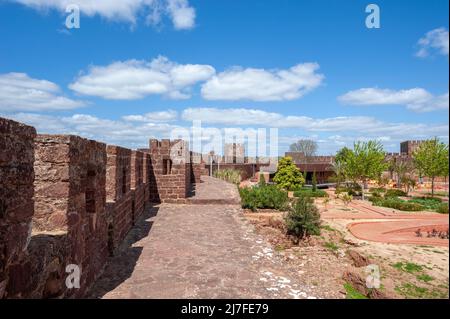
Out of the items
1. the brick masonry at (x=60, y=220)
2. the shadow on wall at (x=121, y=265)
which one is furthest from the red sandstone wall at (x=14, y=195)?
the shadow on wall at (x=121, y=265)

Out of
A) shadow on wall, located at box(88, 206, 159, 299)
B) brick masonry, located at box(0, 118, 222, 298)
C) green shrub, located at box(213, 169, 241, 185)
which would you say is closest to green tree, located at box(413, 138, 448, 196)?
green shrub, located at box(213, 169, 241, 185)

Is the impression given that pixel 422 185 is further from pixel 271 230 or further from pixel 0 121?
pixel 0 121

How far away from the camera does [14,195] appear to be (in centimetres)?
259

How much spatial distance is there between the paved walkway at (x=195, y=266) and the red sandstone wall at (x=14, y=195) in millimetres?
2022

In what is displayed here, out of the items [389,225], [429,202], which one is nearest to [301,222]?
[389,225]

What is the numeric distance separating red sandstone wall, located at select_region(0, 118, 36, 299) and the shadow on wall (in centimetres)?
200

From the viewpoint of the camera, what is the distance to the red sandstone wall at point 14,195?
2416mm

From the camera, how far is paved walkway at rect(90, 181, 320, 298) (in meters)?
4.53

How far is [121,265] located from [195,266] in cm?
143

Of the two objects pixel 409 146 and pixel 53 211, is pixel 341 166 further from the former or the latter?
pixel 53 211

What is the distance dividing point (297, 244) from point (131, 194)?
5.75 meters

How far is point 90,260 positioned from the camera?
15.2 ft

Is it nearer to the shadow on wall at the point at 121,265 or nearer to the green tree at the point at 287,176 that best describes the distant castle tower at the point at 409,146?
the green tree at the point at 287,176
